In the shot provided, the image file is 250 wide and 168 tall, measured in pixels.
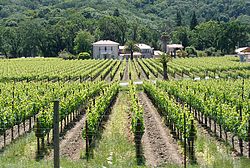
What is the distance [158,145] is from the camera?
16766mm

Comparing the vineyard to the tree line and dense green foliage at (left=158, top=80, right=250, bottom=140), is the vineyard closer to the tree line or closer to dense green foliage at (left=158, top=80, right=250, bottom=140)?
dense green foliage at (left=158, top=80, right=250, bottom=140)

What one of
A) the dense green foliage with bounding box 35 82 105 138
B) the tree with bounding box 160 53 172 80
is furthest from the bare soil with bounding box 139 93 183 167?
the tree with bounding box 160 53 172 80

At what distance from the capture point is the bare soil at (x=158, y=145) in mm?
14509

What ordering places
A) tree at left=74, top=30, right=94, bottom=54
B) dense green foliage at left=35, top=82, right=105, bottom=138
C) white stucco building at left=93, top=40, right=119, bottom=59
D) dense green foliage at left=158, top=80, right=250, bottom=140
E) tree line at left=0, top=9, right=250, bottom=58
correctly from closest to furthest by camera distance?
1. dense green foliage at left=158, top=80, right=250, bottom=140
2. dense green foliage at left=35, top=82, right=105, bottom=138
3. tree at left=74, top=30, right=94, bottom=54
4. tree line at left=0, top=9, right=250, bottom=58
5. white stucco building at left=93, top=40, right=119, bottom=59

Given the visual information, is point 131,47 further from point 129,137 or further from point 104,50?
point 129,137

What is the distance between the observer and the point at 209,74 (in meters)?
53.0

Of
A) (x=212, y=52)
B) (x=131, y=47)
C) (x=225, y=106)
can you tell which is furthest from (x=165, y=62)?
(x=212, y=52)

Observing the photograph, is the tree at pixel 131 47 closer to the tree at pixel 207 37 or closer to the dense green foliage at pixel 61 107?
the tree at pixel 207 37

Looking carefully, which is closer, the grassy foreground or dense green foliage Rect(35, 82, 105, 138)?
the grassy foreground

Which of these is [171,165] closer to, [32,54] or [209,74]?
[209,74]

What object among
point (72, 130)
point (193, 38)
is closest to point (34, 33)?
point (193, 38)

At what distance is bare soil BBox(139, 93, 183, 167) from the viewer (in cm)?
1451

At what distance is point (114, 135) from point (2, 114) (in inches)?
200

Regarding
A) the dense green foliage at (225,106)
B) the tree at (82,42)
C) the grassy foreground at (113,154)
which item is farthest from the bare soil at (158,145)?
the tree at (82,42)
